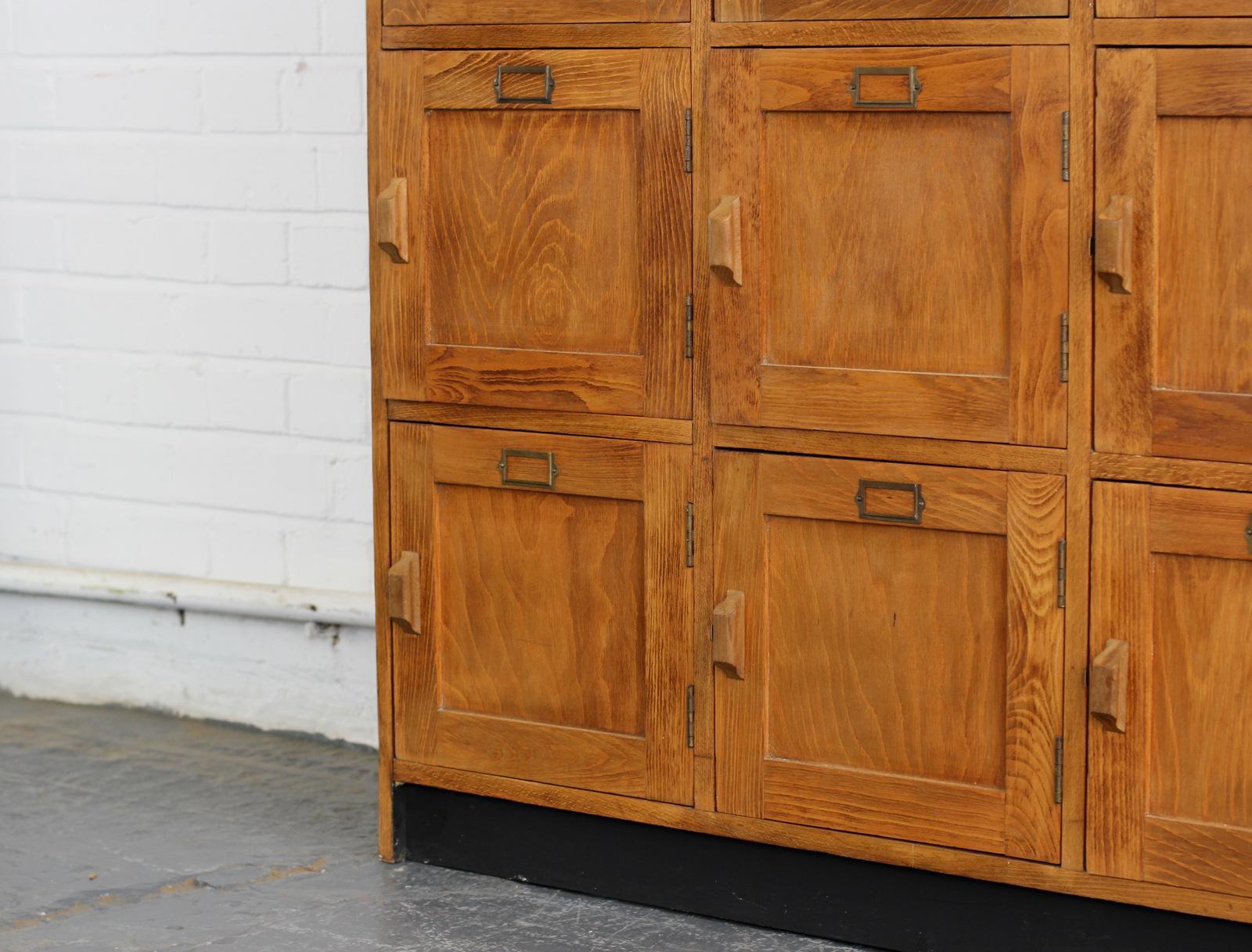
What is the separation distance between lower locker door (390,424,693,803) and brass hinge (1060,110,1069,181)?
0.67 m

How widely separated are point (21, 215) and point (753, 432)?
6.39 feet

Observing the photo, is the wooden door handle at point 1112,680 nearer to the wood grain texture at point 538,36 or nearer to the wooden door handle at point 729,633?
the wooden door handle at point 729,633

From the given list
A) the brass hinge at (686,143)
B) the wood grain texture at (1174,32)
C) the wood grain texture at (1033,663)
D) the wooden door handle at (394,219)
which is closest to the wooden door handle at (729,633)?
the wood grain texture at (1033,663)

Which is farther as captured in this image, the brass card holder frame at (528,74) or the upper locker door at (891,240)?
the brass card holder frame at (528,74)

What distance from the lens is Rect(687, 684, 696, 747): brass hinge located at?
8.73 feet

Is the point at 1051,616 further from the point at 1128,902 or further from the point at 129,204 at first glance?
the point at 129,204

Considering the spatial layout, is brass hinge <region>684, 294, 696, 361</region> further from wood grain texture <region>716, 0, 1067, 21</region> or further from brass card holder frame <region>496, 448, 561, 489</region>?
wood grain texture <region>716, 0, 1067, 21</region>

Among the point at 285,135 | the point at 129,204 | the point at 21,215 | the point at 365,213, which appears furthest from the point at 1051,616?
the point at 21,215

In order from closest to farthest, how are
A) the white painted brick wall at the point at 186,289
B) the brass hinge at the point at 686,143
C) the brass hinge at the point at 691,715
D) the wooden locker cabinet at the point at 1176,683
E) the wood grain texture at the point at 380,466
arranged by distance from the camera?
1. the wooden locker cabinet at the point at 1176,683
2. the brass hinge at the point at 686,143
3. the brass hinge at the point at 691,715
4. the wood grain texture at the point at 380,466
5. the white painted brick wall at the point at 186,289

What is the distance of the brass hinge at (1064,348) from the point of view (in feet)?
7.74

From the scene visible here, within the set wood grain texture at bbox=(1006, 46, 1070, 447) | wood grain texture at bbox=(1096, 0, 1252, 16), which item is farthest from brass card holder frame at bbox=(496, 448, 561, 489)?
wood grain texture at bbox=(1096, 0, 1252, 16)

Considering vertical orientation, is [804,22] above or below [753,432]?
above

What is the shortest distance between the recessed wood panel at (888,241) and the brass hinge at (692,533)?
249 mm

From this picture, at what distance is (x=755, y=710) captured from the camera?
2.62 m
